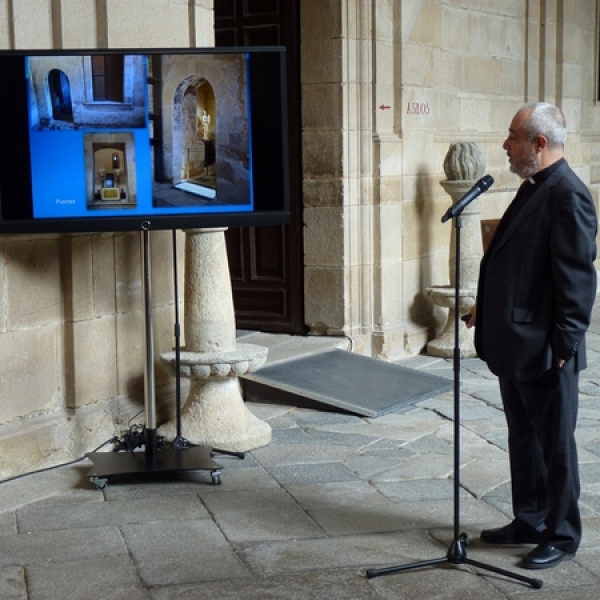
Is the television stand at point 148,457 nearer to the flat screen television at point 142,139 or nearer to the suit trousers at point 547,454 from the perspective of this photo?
the flat screen television at point 142,139

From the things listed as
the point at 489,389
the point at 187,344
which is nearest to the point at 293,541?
the point at 187,344

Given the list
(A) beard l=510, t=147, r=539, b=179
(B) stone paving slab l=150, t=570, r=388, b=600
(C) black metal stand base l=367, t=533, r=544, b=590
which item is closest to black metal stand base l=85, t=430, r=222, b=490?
(B) stone paving slab l=150, t=570, r=388, b=600

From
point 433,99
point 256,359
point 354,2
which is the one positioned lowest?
point 256,359

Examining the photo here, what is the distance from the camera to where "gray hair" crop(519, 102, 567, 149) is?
3.92 metres

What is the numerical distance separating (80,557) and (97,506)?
619mm

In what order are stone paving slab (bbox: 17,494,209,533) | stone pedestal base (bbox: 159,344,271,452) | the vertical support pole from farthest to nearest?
stone pedestal base (bbox: 159,344,271,452)
the vertical support pole
stone paving slab (bbox: 17,494,209,533)

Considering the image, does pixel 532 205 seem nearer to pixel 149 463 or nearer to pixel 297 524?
pixel 297 524

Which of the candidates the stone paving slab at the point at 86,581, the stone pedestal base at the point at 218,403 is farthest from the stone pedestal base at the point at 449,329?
the stone paving slab at the point at 86,581

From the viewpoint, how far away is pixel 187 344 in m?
5.71

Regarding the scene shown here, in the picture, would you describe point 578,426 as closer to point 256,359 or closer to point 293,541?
point 256,359

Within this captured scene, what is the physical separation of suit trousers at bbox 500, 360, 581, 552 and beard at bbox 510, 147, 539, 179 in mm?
649

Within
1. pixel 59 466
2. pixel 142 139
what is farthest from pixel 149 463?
pixel 142 139

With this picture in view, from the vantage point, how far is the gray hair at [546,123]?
3.92m

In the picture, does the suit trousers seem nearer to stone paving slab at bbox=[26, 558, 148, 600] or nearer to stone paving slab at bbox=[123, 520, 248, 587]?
stone paving slab at bbox=[123, 520, 248, 587]
